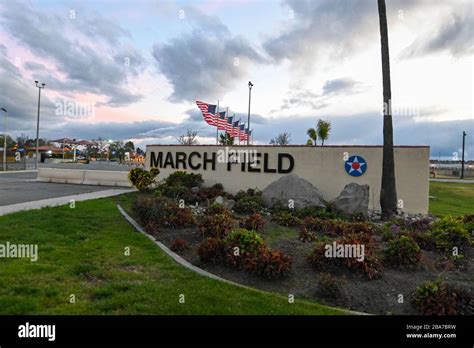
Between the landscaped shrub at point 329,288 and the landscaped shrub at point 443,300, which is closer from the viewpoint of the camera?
the landscaped shrub at point 443,300

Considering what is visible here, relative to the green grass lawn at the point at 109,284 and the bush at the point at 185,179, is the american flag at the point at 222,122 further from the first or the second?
the green grass lawn at the point at 109,284

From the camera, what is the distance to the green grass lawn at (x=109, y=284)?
4043 mm

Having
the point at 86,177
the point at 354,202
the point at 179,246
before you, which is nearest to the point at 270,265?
the point at 179,246

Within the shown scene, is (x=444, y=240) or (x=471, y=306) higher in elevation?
(x=444, y=240)

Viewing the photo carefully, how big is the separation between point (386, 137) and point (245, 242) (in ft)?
23.5

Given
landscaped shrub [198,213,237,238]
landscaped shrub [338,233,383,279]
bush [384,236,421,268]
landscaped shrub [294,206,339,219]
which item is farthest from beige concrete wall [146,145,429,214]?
landscaped shrub [338,233,383,279]

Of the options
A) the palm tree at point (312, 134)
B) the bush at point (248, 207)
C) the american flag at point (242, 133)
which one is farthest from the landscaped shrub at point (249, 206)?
the palm tree at point (312, 134)

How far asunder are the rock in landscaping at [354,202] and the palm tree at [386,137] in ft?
2.41

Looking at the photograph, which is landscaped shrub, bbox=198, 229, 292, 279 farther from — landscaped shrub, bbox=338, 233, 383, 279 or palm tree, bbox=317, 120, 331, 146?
palm tree, bbox=317, 120, 331, 146

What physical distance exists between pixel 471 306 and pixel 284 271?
8.03 ft

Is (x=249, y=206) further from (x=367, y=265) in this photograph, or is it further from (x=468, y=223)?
(x=468, y=223)
